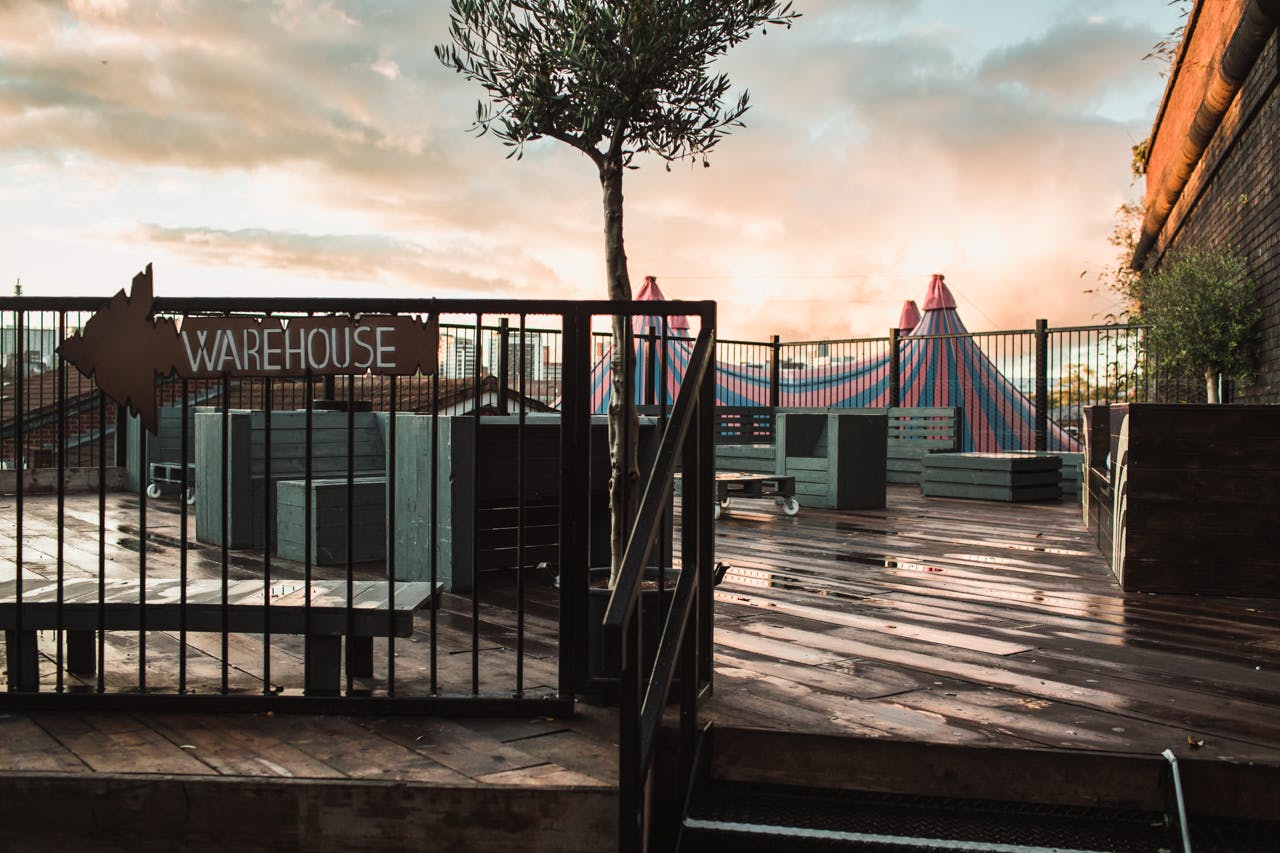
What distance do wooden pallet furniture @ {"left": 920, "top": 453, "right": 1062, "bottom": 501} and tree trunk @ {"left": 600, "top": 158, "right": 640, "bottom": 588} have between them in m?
9.32

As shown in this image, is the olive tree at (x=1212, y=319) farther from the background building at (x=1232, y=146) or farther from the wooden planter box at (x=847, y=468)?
A: the wooden planter box at (x=847, y=468)

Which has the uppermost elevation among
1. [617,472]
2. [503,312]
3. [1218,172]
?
[1218,172]

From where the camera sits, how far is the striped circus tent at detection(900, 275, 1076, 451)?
1673 cm

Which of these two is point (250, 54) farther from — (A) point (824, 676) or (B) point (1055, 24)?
(B) point (1055, 24)

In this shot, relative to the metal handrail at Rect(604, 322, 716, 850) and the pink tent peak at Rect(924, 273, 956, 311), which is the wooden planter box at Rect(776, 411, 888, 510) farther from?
the pink tent peak at Rect(924, 273, 956, 311)

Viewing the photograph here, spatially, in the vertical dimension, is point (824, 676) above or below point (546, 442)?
below

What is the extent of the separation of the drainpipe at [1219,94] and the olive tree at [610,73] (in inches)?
177

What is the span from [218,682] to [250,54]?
5.79 meters

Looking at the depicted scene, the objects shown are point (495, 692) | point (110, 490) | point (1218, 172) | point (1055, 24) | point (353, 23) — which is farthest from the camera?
point (110, 490)

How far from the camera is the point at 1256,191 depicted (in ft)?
28.3

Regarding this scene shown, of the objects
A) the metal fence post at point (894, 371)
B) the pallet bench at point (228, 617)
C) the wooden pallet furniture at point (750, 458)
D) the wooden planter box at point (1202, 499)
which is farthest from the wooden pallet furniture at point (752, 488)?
the metal fence post at point (894, 371)

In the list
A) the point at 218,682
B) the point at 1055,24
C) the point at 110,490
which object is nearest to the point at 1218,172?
the point at 1055,24

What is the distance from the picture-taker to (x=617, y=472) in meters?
4.25

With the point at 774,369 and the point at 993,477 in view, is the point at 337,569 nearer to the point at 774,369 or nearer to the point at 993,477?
the point at 993,477
